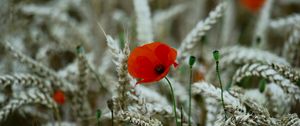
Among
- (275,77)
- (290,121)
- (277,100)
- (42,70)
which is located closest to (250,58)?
(277,100)

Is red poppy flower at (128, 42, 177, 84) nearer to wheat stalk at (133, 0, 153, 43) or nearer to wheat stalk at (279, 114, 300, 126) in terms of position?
wheat stalk at (279, 114, 300, 126)

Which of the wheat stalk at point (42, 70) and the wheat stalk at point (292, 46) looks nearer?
the wheat stalk at point (42, 70)

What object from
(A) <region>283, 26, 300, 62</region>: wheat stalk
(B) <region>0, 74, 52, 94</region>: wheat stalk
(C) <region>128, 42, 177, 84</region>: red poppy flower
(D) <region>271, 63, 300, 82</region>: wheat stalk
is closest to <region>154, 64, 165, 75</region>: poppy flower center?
(C) <region>128, 42, 177, 84</region>: red poppy flower

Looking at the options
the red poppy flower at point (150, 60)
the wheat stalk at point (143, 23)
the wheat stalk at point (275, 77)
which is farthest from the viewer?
the wheat stalk at point (143, 23)

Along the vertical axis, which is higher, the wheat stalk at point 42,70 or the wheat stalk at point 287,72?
the wheat stalk at point 42,70

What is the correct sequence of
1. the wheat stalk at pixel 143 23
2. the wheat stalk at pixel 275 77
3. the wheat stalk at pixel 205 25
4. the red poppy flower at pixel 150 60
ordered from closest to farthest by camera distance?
the red poppy flower at pixel 150 60 → the wheat stalk at pixel 275 77 → the wheat stalk at pixel 205 25 → the wheat stalk at pixel 143 23

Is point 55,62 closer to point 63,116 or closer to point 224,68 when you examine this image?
point 63,116

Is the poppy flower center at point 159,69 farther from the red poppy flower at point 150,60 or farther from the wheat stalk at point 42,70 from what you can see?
the wheat stalk at point 42,70

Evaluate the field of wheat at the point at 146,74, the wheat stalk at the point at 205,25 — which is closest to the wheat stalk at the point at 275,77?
the field of wheat at the point at 146,74
